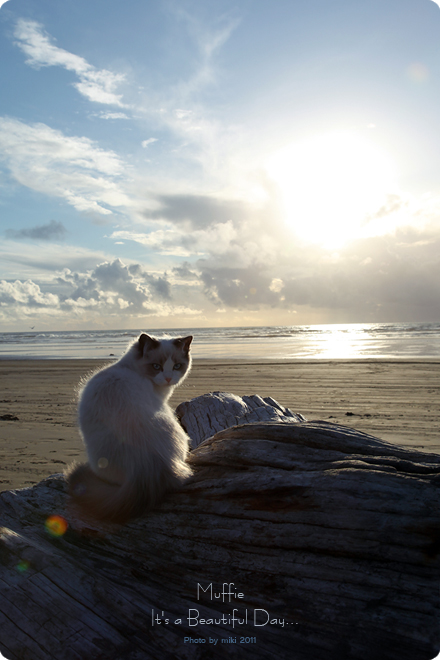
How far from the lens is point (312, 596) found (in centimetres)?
212

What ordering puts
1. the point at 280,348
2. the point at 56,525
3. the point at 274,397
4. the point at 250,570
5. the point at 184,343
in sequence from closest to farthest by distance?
1. the point at 250,570
2. the point at 56,525
3. the point at 184,343
4. the point at 274,397
5. the point at 280,348

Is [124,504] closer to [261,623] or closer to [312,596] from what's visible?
[261,623]

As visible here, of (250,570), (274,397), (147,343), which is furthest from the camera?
(274,397)

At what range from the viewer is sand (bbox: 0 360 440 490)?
701 cm

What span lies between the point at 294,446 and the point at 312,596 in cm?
126

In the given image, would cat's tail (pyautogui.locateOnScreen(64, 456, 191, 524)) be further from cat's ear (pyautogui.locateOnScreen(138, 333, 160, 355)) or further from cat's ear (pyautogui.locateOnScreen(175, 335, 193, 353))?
cat's ear (pyautogui.locateOnScreen(175, 335, 193, 353))

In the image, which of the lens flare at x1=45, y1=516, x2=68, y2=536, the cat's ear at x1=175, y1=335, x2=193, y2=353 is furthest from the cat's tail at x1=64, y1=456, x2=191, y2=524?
the cat's ear at x1=175, y1=335, x2=193, y2=353

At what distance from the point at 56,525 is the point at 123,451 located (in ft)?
2.69

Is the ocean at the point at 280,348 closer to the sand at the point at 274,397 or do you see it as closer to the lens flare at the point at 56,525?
the sand at the point at 274,397

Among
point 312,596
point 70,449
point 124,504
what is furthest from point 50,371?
point 312,596

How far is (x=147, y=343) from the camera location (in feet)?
13.9

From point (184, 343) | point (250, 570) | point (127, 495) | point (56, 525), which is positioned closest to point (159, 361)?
point (184, 343)

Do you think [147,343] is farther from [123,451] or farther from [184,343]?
[123,451]

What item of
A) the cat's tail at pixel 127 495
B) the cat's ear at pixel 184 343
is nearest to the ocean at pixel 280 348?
the cat's ear at pixel 184 343
